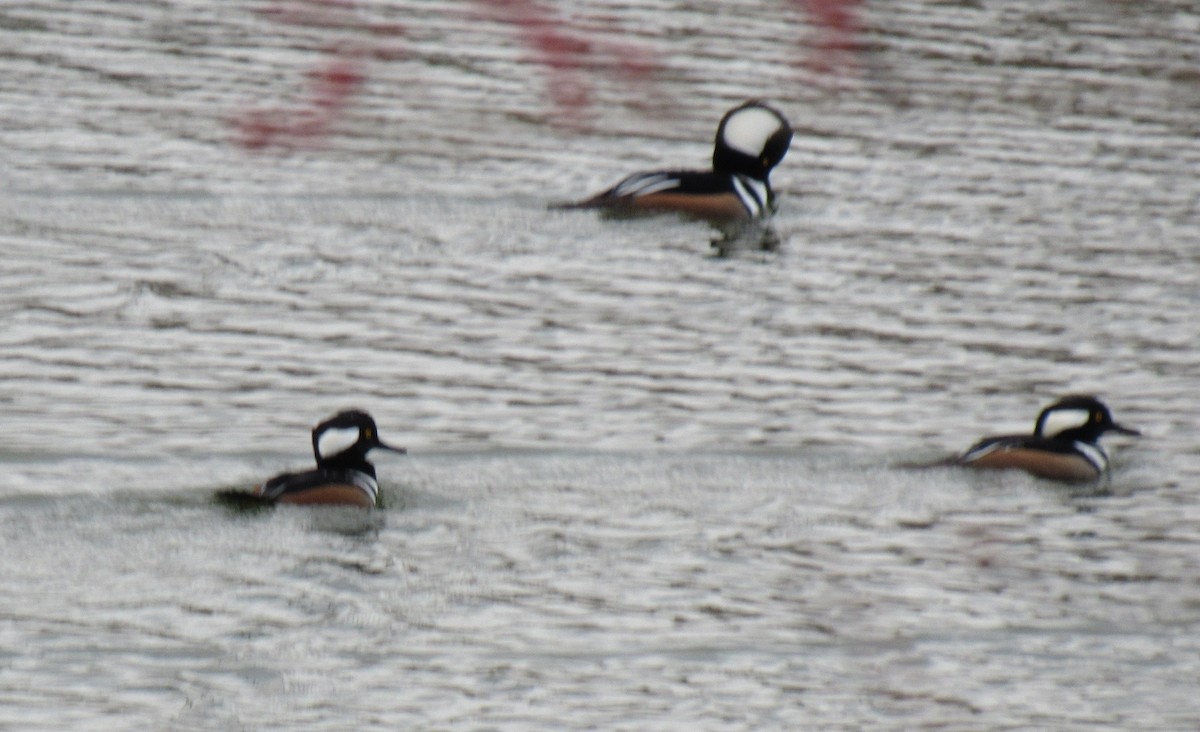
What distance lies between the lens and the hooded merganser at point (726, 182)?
42.8 ft

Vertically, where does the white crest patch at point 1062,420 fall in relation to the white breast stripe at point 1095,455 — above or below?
above

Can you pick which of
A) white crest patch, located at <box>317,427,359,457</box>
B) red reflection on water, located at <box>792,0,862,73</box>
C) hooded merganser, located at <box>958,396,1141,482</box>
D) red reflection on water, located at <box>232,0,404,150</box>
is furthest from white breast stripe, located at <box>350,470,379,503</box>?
red reflection on water, located at <box>792,0,862,73</box>

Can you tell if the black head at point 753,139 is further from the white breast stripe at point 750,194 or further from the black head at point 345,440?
the black head at point 345,440

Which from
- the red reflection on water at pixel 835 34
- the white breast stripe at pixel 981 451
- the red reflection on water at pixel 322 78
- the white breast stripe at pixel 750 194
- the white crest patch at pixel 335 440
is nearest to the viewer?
the white crest patch at pixel 335 440

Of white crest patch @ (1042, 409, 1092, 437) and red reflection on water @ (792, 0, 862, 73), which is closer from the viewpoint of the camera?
white crest patch @ (1042, 409, 1092, 437)

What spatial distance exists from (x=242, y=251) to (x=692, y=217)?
101 inches

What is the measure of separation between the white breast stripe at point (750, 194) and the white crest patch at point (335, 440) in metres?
4.84

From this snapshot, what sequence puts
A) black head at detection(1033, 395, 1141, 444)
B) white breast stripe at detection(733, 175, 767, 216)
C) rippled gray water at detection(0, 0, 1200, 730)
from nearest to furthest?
1. rippled gray water at detection(0, 0, 1200, 730)
2. black head at detection(1033, 395, 1141, 444)
3. white breast stripe at detection(733, 175, 767, 216)

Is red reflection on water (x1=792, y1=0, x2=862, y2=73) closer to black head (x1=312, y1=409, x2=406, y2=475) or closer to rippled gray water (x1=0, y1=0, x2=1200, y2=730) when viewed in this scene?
rippled gray water (x1=0, y1=0, x2=1200, y2=730)

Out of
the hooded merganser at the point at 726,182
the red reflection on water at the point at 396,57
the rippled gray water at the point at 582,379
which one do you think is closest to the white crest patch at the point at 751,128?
the hooded merganser at the point at 726,182

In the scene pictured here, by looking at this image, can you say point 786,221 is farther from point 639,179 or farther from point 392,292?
point 392,292

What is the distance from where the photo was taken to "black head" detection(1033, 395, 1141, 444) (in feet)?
31.0

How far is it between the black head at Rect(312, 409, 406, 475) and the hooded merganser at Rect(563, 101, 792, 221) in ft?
14.1

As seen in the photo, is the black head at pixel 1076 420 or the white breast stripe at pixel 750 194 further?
the white breast stripe at pixel 750 194
